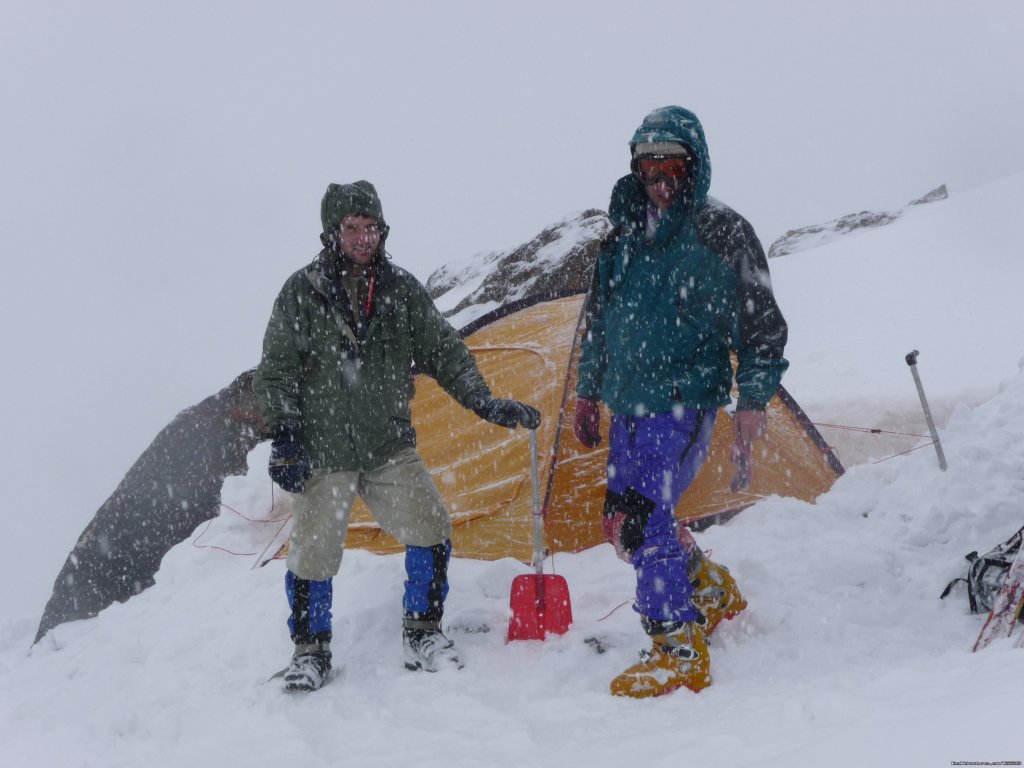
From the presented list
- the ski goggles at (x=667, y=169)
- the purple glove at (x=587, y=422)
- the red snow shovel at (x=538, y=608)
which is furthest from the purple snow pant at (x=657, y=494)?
the ski goggles at (x=667, y=169)

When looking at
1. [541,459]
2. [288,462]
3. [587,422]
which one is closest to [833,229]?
[541,459]

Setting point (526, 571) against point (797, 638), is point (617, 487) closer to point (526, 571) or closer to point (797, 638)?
point (797, 638)

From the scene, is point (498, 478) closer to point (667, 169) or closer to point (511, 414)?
point (511, 414)

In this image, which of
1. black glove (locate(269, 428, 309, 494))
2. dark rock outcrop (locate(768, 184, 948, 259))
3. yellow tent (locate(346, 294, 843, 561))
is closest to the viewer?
black glove (locate(269, 428, 309, 494))

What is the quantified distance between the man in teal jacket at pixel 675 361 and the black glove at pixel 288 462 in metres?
1.37

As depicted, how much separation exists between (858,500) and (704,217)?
9.48 feet

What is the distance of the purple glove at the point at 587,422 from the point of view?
3.57 m

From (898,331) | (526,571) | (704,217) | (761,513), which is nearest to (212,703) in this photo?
(526,571)

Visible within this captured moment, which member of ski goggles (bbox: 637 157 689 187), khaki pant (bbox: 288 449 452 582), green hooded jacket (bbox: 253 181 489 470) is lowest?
khaki pant (bbox: 288 449 452 582)

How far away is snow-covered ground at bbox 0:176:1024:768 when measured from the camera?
2109mm

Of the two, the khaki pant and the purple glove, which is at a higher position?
the purple glove

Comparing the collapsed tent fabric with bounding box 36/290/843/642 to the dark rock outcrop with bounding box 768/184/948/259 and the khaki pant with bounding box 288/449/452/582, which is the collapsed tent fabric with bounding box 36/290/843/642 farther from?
the dark rock outcrop with bounding box 768/184/948/259

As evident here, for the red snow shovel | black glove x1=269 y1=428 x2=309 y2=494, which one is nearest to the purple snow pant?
the red snow shovel

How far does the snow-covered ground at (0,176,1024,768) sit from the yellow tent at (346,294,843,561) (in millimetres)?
325
